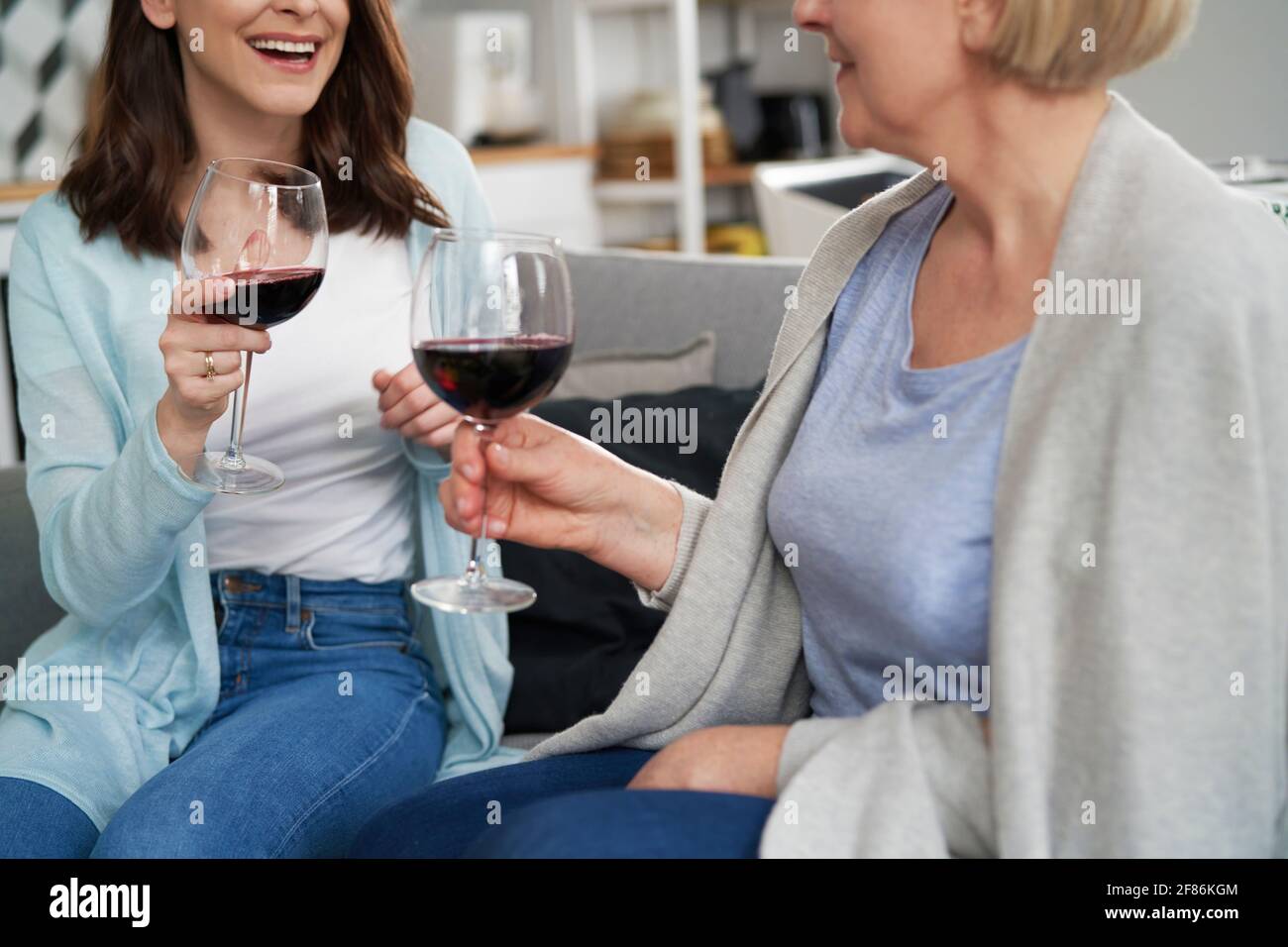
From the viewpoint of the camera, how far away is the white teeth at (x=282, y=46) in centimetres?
143

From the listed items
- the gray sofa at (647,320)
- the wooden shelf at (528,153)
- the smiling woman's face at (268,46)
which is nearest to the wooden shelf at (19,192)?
the wooden shelf at (528,153)

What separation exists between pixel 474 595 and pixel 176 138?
784mm

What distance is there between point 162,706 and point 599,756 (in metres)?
0.50

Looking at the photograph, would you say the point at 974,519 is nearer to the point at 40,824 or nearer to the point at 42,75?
the point at 40,824

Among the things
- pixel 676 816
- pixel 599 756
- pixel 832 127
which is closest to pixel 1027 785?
pixel 676 816

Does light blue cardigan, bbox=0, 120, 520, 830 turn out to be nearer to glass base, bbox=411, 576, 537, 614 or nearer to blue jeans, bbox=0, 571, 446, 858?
blue jeans, bbox=0, 571, 446, 858

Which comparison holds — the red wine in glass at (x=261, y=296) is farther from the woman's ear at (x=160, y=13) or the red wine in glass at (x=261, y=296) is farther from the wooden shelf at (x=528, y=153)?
the wooden shelf at (x=528, y=153)

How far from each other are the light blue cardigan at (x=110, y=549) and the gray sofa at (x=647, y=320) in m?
0.22

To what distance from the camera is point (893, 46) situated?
1.01 m

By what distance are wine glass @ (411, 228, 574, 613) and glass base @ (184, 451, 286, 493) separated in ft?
0.88

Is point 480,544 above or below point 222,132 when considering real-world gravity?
below

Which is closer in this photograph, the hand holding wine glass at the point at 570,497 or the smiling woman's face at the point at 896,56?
the smiling woman's face at the point at 896,56

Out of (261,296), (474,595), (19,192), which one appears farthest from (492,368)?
(19,192)

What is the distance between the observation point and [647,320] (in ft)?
6.73
